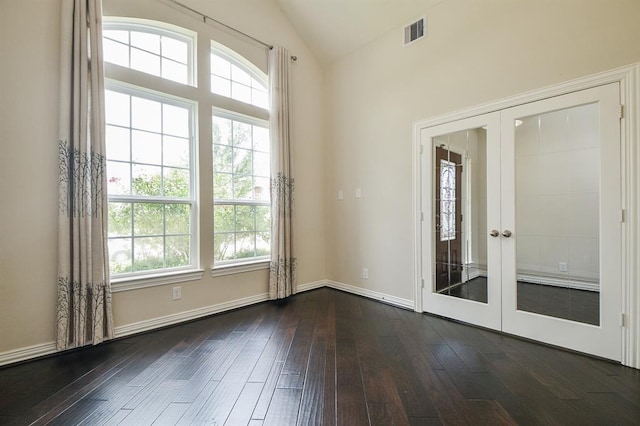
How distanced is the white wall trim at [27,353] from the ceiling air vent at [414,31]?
445 cm

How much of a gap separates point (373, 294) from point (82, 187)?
320 cm

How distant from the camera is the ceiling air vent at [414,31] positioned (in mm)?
3080

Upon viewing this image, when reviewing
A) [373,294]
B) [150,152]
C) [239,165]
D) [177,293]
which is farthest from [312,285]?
[150,152]

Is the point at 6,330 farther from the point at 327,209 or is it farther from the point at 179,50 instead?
the point at 327,209

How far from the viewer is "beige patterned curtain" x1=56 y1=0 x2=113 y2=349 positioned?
7.21 ft

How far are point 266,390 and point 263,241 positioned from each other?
83.7 inches

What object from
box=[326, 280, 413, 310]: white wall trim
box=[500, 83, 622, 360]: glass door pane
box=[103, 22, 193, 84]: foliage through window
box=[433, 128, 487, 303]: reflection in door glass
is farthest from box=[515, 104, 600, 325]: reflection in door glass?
box=[103, 22, 193, 84]: foliage through window

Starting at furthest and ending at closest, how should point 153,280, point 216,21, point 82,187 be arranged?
point 216,21 → point 153,280 → point 82,187

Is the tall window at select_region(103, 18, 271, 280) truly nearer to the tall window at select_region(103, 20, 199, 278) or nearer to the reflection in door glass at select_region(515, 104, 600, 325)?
the tall window at select_region(103, 20, 199, 278)

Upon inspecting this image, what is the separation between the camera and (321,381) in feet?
5.93

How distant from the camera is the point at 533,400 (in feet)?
5.31

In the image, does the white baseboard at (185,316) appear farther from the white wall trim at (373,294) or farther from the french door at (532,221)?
the french door at (532,221)

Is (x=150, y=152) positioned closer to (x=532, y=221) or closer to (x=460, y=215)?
(x=460, y=215)

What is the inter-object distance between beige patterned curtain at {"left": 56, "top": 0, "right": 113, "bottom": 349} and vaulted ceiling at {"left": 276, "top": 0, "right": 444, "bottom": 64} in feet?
7.58
